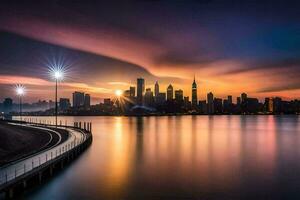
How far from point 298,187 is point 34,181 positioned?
3026 centimetres

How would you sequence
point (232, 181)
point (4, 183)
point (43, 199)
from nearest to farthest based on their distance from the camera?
1. point (4, 183)
2. point (43, 199)
3. point (232, 181)

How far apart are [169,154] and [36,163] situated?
34022 millimetres

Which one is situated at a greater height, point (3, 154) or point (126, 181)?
point (3, 154)

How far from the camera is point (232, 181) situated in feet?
133

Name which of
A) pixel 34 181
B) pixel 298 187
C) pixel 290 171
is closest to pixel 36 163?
pixel 34 181

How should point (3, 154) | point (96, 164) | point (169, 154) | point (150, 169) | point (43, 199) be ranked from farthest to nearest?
point (169, 154)
point (96, 164)
point (150, 169)
point (3, 154)
point (43, 199)

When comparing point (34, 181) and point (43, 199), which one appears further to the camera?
point (34, 181)

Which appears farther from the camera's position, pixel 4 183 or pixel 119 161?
pixel 119 161

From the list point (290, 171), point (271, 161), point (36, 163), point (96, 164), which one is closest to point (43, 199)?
point (36, 163)

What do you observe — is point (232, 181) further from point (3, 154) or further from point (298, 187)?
point (3, 154)

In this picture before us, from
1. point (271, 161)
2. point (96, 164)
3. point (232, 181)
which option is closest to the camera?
point (232, 181)

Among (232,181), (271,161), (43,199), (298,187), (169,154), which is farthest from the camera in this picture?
(169,154)

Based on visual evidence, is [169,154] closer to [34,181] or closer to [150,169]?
[150,169]

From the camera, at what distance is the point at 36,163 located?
3791 cm
